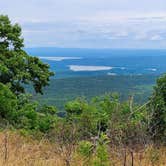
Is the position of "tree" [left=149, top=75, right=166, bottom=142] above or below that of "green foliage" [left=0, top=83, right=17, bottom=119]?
above

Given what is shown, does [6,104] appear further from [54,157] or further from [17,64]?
[54,157]

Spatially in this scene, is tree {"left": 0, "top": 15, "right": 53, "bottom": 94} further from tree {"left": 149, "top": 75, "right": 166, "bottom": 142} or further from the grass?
the grass

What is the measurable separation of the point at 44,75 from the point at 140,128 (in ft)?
62.5

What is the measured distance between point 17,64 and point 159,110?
15.2m

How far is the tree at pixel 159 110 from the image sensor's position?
7894mm

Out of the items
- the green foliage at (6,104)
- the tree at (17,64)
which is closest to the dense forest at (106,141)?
the green foliage at (6,104)

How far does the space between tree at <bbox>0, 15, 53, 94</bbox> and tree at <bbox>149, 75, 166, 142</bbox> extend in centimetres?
1282

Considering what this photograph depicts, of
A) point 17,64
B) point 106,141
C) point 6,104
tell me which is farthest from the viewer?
point 17,64

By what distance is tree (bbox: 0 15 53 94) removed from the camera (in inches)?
907

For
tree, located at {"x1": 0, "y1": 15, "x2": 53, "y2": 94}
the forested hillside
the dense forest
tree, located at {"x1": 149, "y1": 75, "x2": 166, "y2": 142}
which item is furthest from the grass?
tree, located at {"x1": 0, "y1": 15, "x2": 53, "y2": 94}

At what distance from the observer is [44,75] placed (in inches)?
992

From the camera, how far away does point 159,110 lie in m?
8.74

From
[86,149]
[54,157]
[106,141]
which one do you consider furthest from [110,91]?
[106,141]

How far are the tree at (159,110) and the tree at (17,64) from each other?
12819mm
